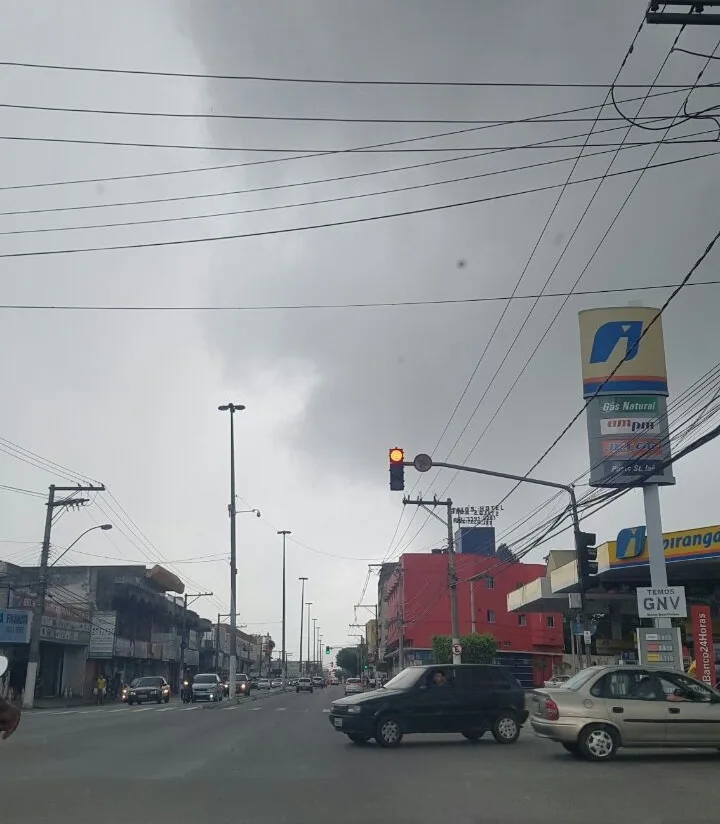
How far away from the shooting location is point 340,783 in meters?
11.5

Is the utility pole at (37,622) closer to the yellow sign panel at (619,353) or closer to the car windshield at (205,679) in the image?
the car windshield at (205,679)

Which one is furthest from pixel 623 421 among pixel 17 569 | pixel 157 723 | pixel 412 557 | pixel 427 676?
pixel 412 557

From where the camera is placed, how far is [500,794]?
10.6 m

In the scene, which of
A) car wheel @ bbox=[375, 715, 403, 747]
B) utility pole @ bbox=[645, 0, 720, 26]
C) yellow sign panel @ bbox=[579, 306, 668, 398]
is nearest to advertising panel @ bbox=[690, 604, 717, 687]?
yellow sign panel @ bbox=[579, 306, 668, 398]

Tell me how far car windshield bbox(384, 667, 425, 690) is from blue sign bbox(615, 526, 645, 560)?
19.4m

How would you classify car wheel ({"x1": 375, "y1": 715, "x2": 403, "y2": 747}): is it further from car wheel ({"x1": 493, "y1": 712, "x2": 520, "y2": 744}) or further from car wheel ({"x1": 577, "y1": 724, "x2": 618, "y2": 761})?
car wheel ({"x1": 577, "y1": 724, "x2": 618, "y2": 761})

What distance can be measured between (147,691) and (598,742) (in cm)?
3804

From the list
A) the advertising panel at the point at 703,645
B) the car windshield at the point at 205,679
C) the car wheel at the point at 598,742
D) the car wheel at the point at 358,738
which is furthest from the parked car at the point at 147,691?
the car wheel at the point at 598,742

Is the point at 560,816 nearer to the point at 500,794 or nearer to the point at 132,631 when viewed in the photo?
the point at 500,794

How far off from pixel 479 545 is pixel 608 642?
108ft

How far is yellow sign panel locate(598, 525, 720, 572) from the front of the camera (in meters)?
32.4

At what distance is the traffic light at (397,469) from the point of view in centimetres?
1919

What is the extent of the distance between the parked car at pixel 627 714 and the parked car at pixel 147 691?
121ft

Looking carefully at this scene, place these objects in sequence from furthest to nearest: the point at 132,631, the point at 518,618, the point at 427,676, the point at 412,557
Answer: the point at 412,557 < the point at 518,618 < the point at 132,631 < the point at 427,676
